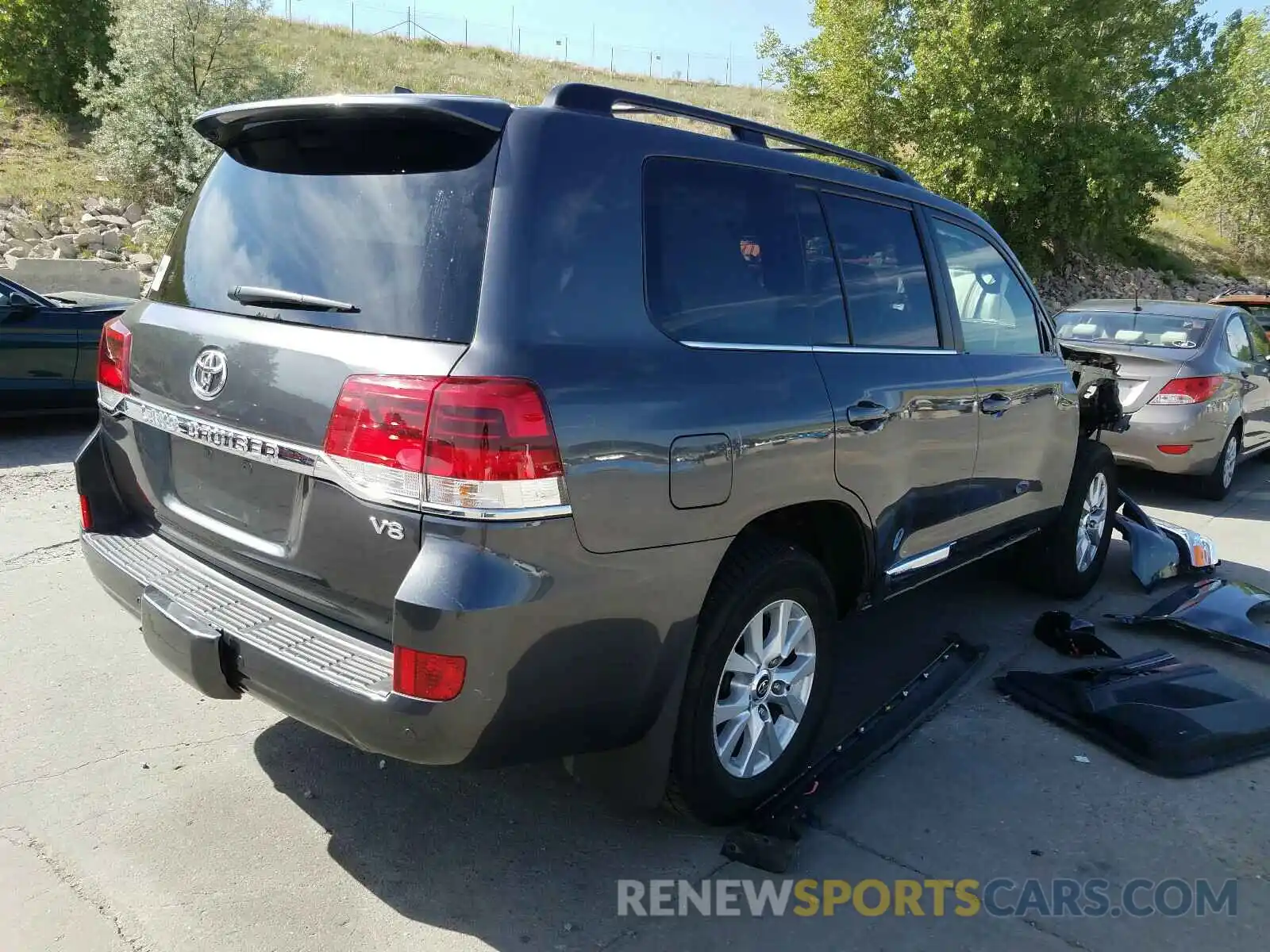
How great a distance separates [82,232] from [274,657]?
18250 mm

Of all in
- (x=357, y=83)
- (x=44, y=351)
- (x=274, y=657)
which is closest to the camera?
(x=274, y=657)

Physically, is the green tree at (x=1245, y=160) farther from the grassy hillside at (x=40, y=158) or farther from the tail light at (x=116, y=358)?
the tail light at (x=116, y=358)

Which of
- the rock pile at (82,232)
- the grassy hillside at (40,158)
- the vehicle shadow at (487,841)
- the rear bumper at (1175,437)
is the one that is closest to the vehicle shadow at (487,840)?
the vehicle shadow at (487,841)

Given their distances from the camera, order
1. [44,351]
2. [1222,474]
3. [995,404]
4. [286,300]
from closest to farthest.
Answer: [286,300]
[995,404]
[1222,474]
[44,351]

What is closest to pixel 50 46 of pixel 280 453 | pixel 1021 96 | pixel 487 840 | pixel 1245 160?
pixel 1021 96

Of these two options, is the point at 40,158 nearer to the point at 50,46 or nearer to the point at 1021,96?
the point at 50,46

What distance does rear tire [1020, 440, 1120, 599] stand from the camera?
16.9 ft

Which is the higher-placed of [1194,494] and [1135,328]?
[1135,328]

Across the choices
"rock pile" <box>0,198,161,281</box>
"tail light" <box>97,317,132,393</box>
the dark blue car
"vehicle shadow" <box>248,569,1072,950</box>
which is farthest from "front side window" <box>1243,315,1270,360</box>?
"rock pile" <box>0,198,161,281</box>

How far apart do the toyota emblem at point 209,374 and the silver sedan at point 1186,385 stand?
269 inches

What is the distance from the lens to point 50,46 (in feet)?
77.3

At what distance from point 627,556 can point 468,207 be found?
933 mm

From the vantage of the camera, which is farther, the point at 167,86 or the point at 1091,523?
the point at 167,86

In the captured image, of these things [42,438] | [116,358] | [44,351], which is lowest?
[42,438]
